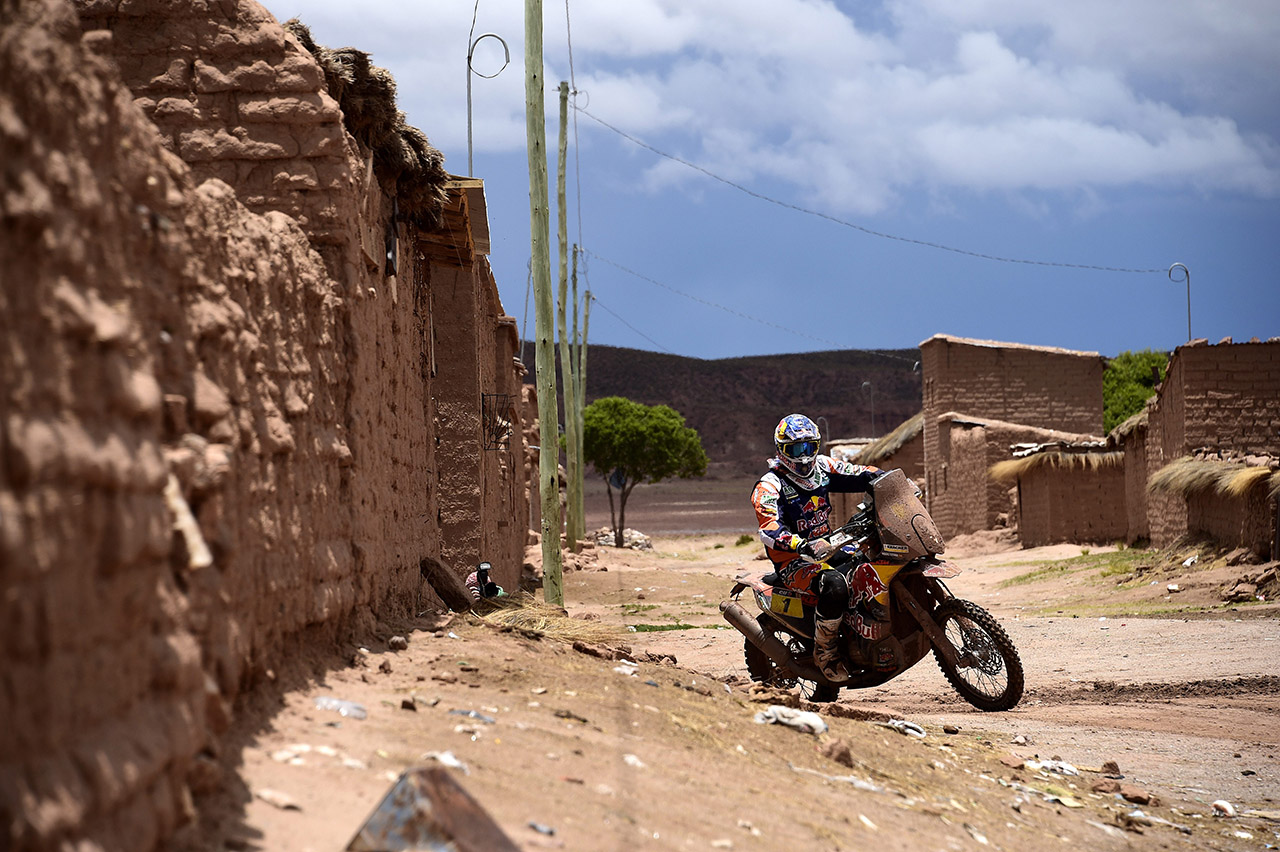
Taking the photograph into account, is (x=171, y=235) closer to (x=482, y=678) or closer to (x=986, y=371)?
(x=482, y=678)

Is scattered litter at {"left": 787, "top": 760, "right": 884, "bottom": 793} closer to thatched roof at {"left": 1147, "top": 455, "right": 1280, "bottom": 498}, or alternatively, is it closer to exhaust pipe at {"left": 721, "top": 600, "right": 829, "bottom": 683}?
exhaust pipe at {"left": 721, "top": 600, "right": 829, "bottom": 683}

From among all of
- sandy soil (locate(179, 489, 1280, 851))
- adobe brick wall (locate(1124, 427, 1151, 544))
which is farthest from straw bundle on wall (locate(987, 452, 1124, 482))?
sandy soil (locate(179, 489, 1280, 851))

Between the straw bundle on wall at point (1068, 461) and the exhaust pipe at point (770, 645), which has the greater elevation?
the straw bundle on wall at point (1068, 461)

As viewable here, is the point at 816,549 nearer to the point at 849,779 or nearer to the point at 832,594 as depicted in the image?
the point at 832,594

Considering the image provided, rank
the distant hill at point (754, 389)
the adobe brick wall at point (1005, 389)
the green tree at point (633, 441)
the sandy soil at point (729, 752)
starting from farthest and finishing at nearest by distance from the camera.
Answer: the distant hill at point (754, 389), the green tree at point (633, 441), the adobe brick wall at point (1005, 389), the sandy soil at point (729, 752)

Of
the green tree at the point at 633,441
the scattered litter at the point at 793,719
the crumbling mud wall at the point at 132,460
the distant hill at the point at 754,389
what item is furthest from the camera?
the distant hill at the point at 754,389

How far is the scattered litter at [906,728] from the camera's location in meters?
6.32

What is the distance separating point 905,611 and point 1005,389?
22807 mm

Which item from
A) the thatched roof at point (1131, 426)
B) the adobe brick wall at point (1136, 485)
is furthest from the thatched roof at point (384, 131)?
the adobe brick wall at point (1136, 485)

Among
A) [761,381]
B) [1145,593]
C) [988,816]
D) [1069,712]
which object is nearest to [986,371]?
[1145,593]

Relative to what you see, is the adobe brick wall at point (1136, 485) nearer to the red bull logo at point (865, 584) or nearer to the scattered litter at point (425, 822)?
the red bull logo at point (865, 584)

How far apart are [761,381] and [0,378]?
102515 millimetres

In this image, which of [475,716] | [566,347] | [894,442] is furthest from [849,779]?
[894,442]

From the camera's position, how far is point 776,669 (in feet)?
26.1
